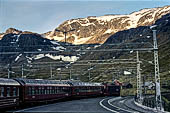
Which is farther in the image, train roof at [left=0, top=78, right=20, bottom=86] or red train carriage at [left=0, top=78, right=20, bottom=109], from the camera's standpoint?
train roof at [left=0, top=78, right=20, bottom=86]

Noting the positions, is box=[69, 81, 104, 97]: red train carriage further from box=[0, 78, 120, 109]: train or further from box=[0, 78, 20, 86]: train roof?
box=[0, 78, 20, 86]: train roof

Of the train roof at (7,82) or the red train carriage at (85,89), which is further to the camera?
the red train carriage at (85,89)

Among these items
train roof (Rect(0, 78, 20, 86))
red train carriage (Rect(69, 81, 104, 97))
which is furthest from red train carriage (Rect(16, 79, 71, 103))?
red train carriage (Rect(69, 81, 104, 97))

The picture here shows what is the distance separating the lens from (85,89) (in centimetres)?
6000

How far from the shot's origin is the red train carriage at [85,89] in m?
54.8

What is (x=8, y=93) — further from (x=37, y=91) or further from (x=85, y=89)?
(x=85, y=89)

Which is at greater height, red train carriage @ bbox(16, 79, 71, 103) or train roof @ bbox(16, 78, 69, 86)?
train roof @ bbox(16, 78, 69, 86)

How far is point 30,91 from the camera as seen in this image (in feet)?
115

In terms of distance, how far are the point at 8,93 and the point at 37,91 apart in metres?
9.35

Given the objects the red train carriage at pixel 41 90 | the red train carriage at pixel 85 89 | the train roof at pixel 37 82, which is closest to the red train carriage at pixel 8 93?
the red train carriage at pixel 41 90

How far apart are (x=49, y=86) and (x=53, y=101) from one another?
16.3 ft

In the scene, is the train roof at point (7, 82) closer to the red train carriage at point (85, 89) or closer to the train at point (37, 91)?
the train at point (37, 91)

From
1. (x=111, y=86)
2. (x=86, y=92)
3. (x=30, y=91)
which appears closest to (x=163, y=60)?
(x=111, y=86)

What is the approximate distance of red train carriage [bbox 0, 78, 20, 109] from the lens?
26983 millimetres
